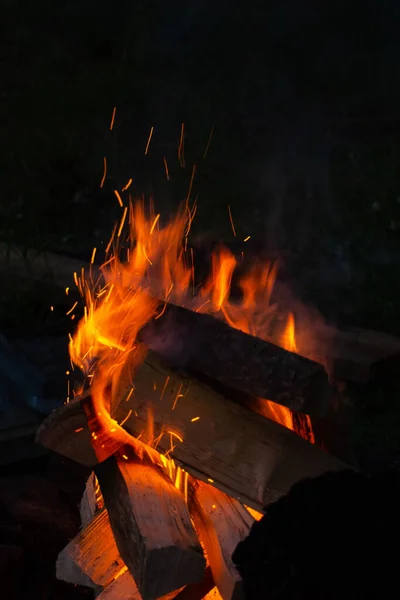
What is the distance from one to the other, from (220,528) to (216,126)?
357 cm

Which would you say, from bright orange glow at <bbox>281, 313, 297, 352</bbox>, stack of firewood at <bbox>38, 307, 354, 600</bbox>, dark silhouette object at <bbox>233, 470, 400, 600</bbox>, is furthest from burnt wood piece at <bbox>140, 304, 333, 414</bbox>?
bright orange glow at <bbox>281, 313, 297, 352</bbox>

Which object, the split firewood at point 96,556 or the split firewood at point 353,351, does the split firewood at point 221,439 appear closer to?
the split firewood at point 96,556

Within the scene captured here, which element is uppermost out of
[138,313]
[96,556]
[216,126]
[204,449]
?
[138,313]

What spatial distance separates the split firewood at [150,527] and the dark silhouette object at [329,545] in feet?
0.50

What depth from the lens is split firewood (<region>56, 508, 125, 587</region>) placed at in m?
2.15

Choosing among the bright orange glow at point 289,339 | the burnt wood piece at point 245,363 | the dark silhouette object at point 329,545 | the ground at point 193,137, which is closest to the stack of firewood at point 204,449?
the burnt wood piece at point 245,363

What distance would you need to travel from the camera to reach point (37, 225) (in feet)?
15.2

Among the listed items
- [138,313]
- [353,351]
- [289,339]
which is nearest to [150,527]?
[138,313]

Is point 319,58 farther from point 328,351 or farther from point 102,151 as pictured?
point 328,351

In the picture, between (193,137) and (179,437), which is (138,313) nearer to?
(179,437)

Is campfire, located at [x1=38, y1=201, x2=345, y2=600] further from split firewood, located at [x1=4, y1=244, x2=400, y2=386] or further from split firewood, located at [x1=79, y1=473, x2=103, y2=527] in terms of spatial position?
split firewood, located at [x1=4, y1=244, x2=400, y2=386]

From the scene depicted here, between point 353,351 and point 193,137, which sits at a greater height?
Answer: point 353,351

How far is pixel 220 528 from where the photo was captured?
6.23ft

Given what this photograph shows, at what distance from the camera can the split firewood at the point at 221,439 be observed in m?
1.82
